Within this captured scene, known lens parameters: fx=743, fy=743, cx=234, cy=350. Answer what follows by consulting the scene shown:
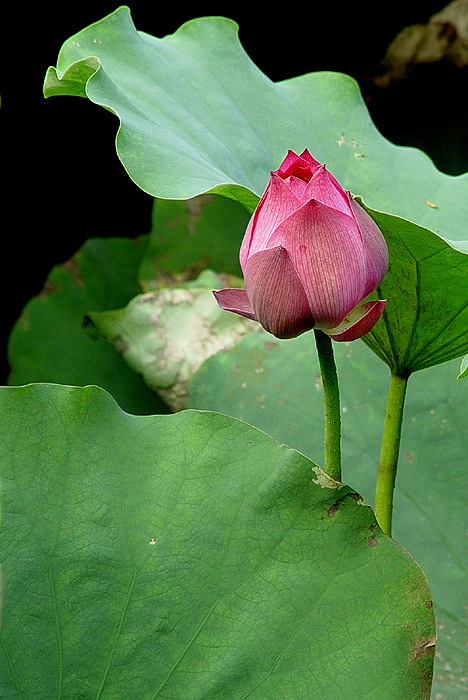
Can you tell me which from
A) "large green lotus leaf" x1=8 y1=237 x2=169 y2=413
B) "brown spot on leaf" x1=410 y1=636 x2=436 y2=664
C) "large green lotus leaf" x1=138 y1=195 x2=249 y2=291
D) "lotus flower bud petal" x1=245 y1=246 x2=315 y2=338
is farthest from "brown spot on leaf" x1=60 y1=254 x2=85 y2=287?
"brown spot on leaf" x1=410 y1=636 x2=436 y2=664

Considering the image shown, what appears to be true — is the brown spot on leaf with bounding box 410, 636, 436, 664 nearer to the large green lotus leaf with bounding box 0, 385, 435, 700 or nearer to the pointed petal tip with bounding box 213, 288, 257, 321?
the large green lotus leaf with bounding box 0, 385, 435, 700

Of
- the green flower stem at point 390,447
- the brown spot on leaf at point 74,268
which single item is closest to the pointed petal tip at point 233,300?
the green flower stem at point 390,447

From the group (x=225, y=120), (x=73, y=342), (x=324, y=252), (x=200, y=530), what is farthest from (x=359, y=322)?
(x=73, y=342)

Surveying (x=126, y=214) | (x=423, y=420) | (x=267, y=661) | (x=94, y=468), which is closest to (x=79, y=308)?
(x=126, y=214)

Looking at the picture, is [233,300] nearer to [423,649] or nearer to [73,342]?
[423,649]

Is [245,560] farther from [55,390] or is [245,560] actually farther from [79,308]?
[79,308]
